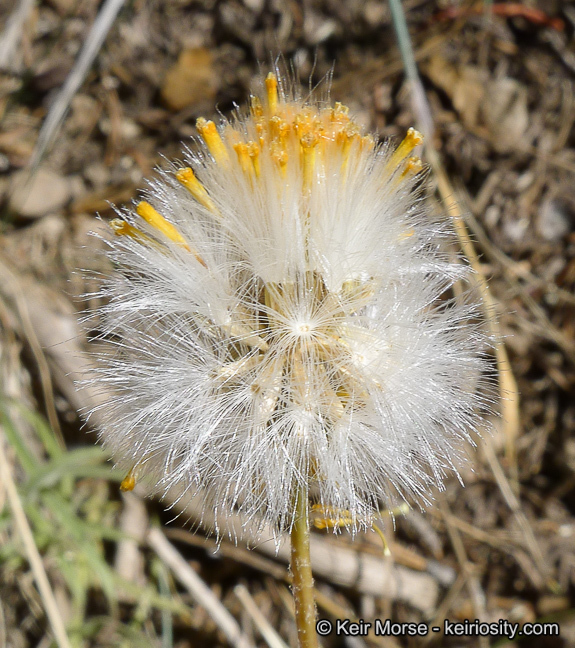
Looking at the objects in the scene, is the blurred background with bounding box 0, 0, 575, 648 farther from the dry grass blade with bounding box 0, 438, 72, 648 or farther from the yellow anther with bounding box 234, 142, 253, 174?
the yellow anther with bounding box 234, 142, 253, 174

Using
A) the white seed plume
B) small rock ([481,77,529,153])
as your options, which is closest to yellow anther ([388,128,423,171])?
the white seed plume

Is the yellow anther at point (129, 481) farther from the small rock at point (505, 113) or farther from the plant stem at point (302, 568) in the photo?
the small rock at point (505, 113)

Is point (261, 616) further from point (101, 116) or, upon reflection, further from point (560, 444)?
point (101, 116)

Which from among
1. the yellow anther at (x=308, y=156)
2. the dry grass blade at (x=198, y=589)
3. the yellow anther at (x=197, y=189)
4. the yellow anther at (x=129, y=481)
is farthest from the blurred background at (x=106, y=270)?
the yellow anther at (x=308, y=156)

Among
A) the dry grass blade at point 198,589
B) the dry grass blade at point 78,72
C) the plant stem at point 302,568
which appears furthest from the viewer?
the dry grass blade at point 78,72

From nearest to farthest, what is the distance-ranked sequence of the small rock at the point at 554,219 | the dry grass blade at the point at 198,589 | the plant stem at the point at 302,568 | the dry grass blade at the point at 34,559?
the plant stem at the point at 302,568 < the dry grass blade at the point at 34,559 < the dry grass blade at the point at 198,589 < the small rock at the point at 554,219

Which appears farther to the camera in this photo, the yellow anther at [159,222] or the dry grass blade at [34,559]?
the dry grass blade at [34,559]

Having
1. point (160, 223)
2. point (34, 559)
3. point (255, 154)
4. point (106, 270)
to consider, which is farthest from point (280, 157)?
point (34, 559)
